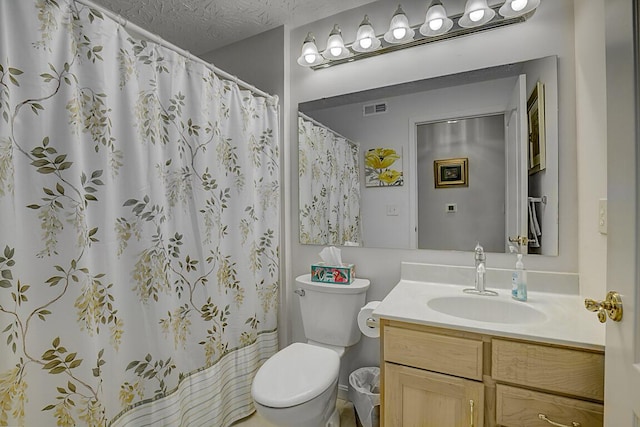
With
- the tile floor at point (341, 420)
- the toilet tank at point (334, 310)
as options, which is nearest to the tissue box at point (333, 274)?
the toilet tank at point (334, 310)

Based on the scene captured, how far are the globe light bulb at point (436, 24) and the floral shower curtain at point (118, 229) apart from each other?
1075 millimetres

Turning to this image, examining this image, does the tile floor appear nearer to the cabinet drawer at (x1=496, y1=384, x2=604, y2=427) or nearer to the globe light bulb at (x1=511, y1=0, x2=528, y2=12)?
the cabinet drawer at (x1=496, y1=384, x2=604, y2=427)

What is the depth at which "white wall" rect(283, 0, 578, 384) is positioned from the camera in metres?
1.46

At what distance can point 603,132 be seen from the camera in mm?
1182

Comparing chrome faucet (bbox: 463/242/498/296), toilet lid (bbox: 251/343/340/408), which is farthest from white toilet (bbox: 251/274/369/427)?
chrome faucet (bbox: 463/242/498/296)

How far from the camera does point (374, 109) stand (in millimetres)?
1863

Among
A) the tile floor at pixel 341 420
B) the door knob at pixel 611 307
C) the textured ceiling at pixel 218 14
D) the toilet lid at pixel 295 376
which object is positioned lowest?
the tile floor at pixel 341 420

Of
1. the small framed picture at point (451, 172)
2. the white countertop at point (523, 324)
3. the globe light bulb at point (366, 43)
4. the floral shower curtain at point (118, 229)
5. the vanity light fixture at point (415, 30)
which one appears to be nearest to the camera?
the floral shower curtain at point (118, 229)

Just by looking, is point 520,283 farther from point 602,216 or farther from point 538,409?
point 538,409

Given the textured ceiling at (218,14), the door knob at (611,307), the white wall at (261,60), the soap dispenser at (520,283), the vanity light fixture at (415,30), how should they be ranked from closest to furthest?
1. the door knob at (611,307)
2. the soap dispenser at (520,283)
3. the vanity light fixture at (415,30)
4. the textured ceiling at (218,14)
5. the white wall at (261,60)

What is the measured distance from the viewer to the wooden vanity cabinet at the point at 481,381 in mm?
996

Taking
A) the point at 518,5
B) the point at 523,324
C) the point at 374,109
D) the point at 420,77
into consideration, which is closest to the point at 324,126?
the point at 374,109

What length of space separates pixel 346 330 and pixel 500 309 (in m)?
0.79

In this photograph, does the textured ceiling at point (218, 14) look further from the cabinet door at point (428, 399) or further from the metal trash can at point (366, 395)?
the metal trash can at point (366, 395)
